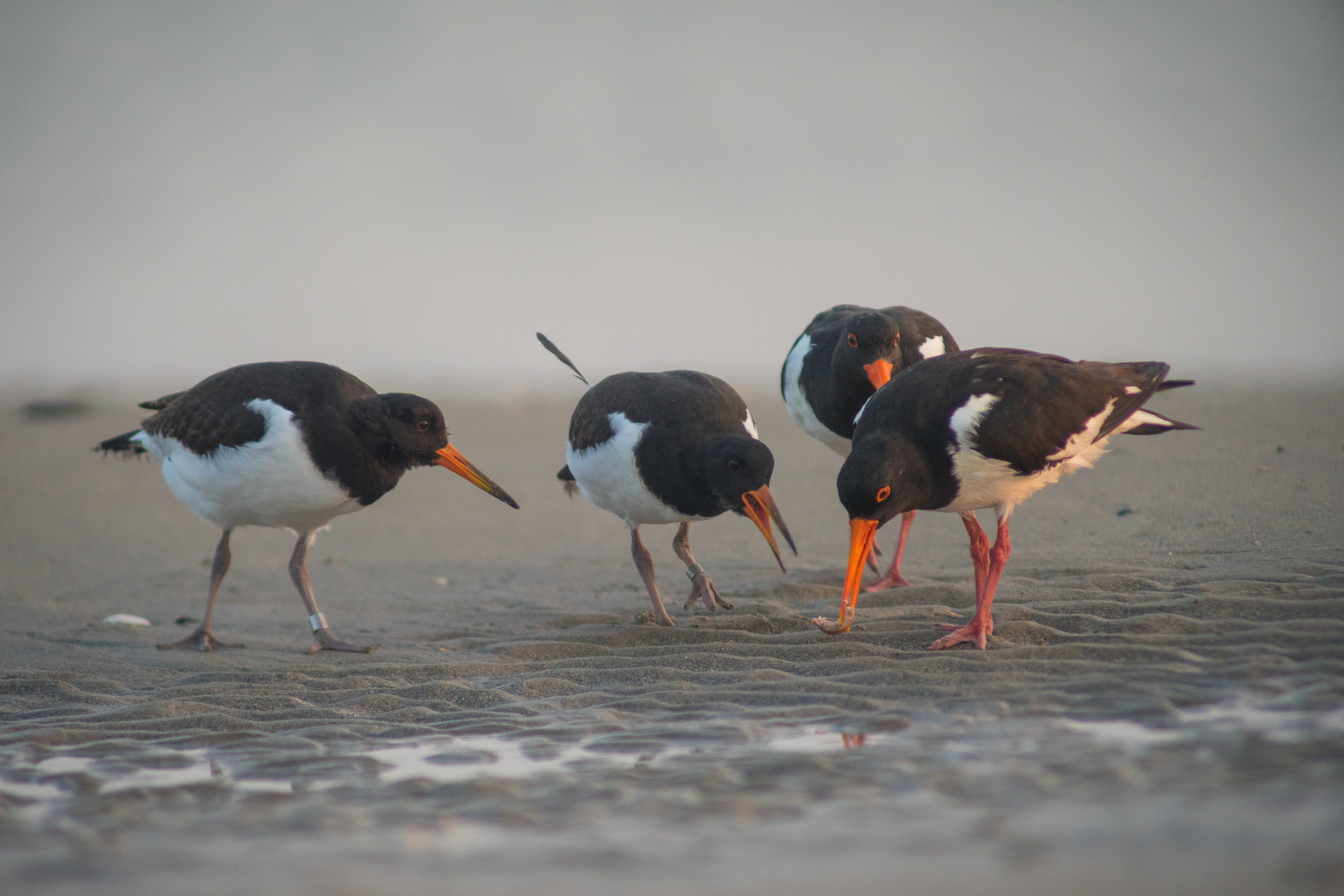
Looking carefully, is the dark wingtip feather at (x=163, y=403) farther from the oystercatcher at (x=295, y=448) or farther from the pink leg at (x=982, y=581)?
the pink leg at (x=982, y=581)

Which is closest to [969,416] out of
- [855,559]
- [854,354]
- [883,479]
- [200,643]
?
[883,479]

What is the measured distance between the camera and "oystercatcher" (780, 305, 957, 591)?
256 inches

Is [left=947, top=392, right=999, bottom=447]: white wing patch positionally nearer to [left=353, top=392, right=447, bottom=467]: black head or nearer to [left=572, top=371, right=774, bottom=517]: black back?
[left=572, top=371, right=774, bottom=517]: black back

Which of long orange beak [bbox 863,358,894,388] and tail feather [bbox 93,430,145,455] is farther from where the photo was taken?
tail feather [bbox 93,430,145,455]

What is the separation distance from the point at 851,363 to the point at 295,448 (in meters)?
3.20

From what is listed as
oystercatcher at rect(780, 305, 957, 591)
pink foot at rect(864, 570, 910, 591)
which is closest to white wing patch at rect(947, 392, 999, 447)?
oystercatcher at rect(780, 305, 957, 591)

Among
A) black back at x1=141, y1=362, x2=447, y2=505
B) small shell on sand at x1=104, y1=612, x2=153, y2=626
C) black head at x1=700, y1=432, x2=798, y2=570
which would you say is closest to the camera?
black head at x1=700, y1=432, x2=798, y2=570

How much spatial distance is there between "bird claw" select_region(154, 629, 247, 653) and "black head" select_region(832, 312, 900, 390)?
3.86 metres

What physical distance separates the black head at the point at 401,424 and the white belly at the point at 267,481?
1.09ft

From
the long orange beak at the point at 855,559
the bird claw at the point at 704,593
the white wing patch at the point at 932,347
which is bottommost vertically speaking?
the bird claw at the point at 704,593

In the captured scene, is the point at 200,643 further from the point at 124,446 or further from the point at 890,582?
the point at 890,582

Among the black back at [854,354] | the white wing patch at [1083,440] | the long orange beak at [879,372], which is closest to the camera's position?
the white wing patch at [1083,440]

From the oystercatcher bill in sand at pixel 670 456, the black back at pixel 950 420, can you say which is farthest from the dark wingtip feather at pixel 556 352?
the black back at pixel 950 420

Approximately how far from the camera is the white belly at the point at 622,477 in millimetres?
5793
